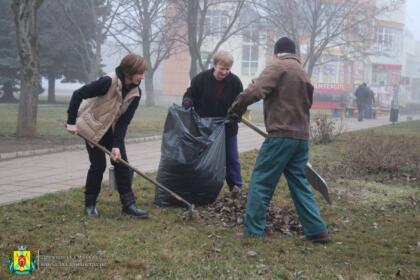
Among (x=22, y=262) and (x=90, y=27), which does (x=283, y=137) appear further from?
(x=90, y=27)

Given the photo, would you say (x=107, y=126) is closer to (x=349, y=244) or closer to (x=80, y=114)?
(x=80, y=114)

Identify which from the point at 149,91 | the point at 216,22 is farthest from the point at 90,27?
the point at 216,22

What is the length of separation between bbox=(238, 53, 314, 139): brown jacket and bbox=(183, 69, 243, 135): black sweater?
50.3 inches

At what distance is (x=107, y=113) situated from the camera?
4871mm

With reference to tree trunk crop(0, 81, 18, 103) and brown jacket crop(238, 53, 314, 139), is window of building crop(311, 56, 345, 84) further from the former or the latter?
brown jacket crop(238, 53, 314, 139)

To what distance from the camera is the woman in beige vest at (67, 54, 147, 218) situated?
15.7ft

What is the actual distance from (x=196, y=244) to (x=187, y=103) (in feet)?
6.02

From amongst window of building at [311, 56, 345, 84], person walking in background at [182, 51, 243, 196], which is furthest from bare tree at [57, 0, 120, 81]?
window of building at [311, 56, 345, 84]

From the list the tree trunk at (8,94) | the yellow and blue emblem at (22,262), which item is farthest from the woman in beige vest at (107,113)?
the tree trunk at (8,94)

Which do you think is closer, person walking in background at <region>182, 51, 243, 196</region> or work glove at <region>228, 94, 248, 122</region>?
work glove at <region>228, 94, 248, 122</region>

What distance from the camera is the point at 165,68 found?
164 feet

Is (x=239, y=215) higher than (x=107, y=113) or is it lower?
lower

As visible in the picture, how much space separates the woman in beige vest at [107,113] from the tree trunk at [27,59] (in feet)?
21.9

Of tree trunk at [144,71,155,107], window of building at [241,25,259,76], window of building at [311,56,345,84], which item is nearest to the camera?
tree trunk at [144,71,155,107]
